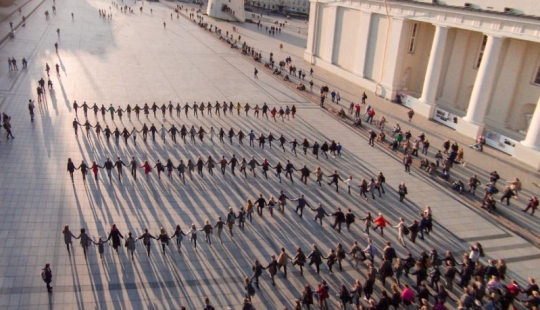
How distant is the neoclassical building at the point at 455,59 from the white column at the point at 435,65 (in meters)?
0.07

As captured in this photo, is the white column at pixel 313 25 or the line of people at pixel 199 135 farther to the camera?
the white column at pixel 313 25

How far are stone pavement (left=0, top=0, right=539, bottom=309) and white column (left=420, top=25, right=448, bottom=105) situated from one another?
2933 mm

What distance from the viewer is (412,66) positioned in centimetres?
3591

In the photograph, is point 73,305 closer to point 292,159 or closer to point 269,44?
point 292,159

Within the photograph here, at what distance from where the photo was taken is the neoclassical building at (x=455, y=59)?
84.5 feet

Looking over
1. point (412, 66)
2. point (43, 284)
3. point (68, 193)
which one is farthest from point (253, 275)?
point (412, 66)

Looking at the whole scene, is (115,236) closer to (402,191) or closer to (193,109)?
(402,191)

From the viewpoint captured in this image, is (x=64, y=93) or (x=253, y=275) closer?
(x=253, y=275)

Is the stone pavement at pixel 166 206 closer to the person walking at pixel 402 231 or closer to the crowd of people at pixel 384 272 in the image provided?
the person walking at pixel 402 231

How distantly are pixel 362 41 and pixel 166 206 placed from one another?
2758cm

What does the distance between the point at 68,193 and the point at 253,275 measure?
870 centimetres

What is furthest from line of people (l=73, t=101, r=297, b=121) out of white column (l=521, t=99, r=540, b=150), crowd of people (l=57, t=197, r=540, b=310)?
white column (l=521, t=99, r=540, b=150)

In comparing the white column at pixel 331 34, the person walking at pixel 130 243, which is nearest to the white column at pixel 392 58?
the white column at pixel 331 34

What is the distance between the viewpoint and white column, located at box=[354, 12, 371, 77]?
37.9m
